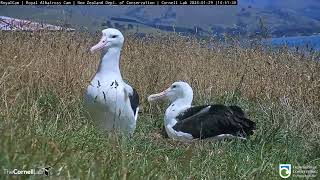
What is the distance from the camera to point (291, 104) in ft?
15.8

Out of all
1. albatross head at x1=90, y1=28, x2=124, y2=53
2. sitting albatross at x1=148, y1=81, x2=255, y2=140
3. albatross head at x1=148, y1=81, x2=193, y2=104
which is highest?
albatross head at x1=90, y1=28, x2=124, y2=53

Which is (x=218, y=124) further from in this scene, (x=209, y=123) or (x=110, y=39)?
(x=110, y=39)

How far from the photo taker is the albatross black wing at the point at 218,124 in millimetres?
4215

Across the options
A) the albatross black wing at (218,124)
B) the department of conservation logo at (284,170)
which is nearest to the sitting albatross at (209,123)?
the albatross black wing at (218,124)

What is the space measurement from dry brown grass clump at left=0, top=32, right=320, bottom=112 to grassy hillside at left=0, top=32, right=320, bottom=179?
11mm

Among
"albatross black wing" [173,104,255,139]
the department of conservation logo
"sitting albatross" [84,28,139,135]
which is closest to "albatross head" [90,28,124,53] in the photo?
"sitting albatross" [84,28,139,135]

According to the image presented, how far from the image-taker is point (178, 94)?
4941mm

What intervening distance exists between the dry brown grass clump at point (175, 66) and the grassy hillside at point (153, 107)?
0.04ft

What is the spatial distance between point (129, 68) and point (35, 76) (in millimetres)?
1628

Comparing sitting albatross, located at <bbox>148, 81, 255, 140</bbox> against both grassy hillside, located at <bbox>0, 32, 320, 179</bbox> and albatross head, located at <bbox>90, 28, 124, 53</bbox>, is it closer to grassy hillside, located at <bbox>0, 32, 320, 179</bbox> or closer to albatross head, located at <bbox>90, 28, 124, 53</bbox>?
grassy hillside, located at <bbox>0, 32, 320, 179</bbox>

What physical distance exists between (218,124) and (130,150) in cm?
143

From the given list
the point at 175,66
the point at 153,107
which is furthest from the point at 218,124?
the point at 175,66

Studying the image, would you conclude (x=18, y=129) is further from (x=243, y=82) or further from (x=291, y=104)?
(x=243, y=82)

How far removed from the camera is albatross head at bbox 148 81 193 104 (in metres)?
4.89
